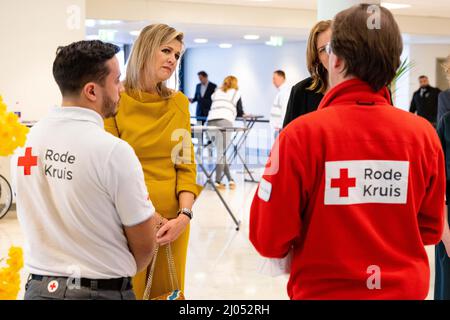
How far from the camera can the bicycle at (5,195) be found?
7680 millimetres

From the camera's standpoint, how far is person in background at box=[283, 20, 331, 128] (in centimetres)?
245

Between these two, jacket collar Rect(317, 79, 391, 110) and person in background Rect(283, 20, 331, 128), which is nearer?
jacket collar Rect(317, 79, 391, 110)

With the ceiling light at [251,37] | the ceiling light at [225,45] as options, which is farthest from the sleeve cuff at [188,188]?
the ceiling light at [225,45]

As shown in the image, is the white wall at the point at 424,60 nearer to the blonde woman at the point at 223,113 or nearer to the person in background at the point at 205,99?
the person in background at the point at 205,99

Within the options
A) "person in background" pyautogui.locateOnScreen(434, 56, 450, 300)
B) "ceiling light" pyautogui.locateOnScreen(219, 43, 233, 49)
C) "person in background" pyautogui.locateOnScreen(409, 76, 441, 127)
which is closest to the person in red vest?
"person in background" pyautogui.locateOnScreen(434, 56, 450, 300)

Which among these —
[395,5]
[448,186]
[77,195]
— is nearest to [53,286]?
[77,195]

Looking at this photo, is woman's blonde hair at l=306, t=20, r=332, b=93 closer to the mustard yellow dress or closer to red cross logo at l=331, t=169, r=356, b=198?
the mustard yellow dress

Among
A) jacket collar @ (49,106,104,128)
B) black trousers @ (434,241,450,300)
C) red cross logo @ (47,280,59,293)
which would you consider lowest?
black trousers @ (434,241,450,300)

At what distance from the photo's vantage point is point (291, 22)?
1242 centimetres

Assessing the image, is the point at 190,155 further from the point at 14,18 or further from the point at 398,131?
the point at 14,18

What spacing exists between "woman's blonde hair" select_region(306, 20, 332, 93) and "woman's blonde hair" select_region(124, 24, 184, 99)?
0.49 metres

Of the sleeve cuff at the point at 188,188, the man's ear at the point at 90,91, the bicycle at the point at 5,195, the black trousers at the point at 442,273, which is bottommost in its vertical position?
the bicycle at the point at 5,195

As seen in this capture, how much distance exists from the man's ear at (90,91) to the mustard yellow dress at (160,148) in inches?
25.2

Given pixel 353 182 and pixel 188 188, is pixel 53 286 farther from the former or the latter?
pixel 188 188
